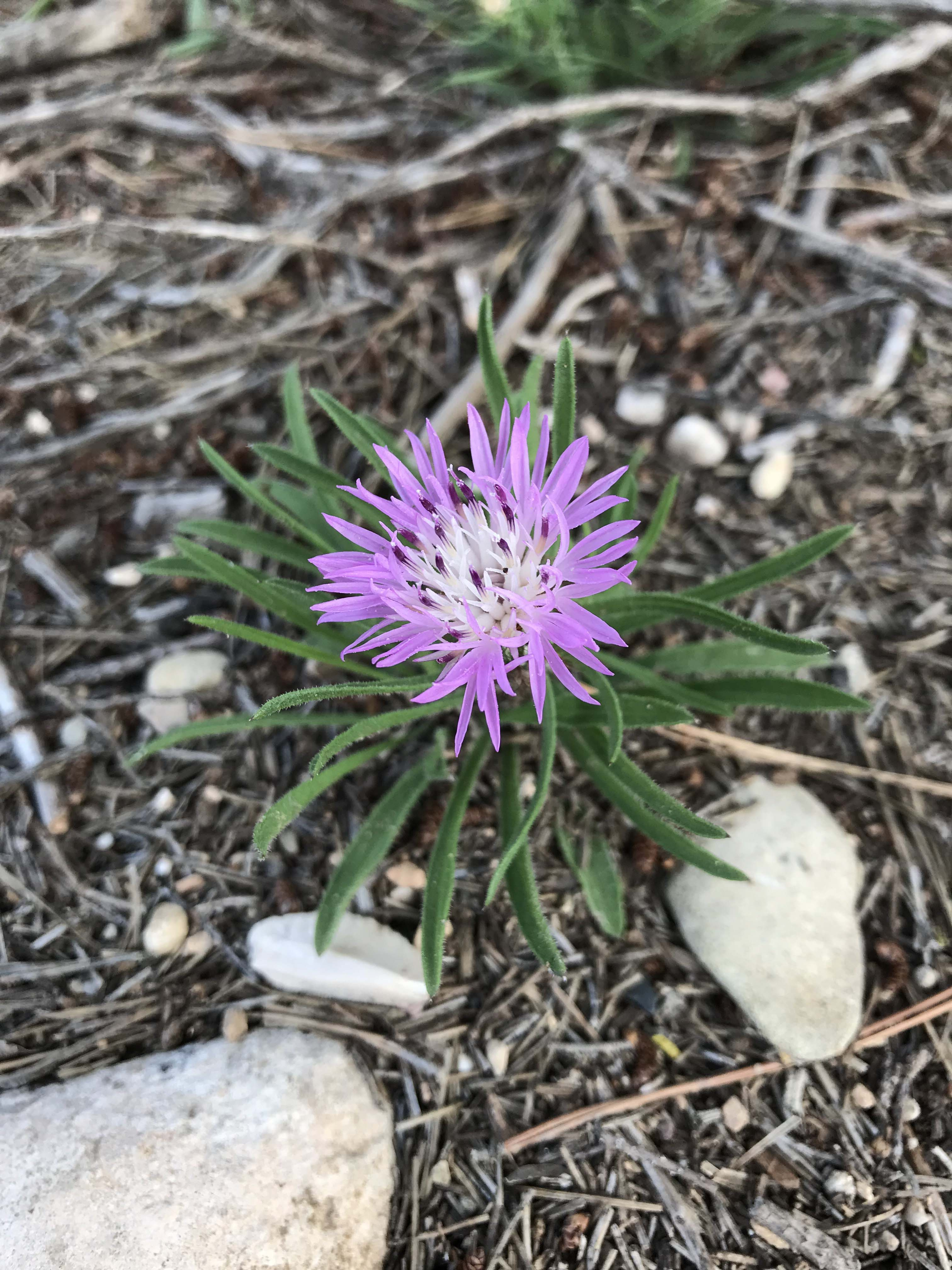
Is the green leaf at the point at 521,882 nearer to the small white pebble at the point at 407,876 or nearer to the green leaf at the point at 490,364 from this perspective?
the small white pebble at the point at 407,876

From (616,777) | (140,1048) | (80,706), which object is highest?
(80,706)

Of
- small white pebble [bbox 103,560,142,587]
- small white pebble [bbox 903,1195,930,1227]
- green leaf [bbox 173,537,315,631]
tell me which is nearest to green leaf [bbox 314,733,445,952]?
green leaf [bbox 173,537,315,631]

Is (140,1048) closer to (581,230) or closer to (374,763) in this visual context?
(374,763)

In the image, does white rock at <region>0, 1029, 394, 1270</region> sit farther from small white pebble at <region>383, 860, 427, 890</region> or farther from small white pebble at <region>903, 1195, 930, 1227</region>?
A: small white pebble at <region>903, 1195, 930, 1227</region>

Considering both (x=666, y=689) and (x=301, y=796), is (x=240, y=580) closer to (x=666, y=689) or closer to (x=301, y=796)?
(x=301, y=796)

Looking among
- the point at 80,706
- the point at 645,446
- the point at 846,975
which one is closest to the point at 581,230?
the point at 645,446
